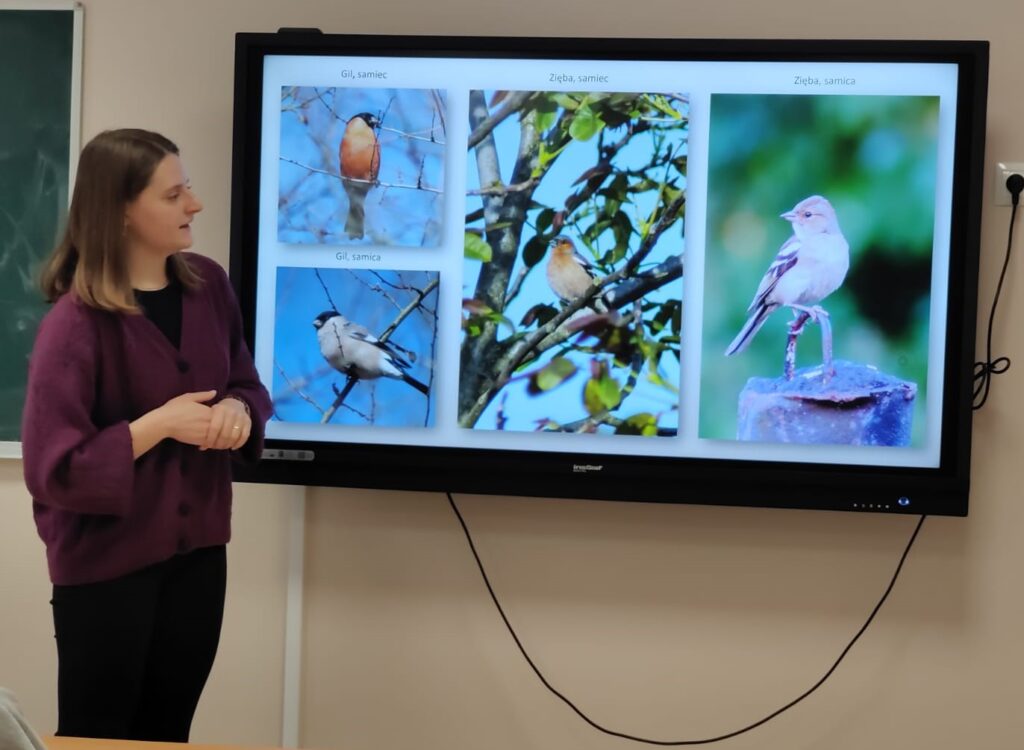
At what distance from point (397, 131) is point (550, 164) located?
0.36 metres

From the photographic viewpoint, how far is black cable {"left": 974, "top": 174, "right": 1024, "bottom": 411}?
7.45ft

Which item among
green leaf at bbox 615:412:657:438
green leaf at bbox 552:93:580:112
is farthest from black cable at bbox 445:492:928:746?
green leaf at bbox 552:93:580:112

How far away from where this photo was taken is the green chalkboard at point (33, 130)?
8.27ft

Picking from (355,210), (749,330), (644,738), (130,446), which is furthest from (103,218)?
(644,738)

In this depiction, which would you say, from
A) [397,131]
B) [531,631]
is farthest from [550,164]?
[531,631]

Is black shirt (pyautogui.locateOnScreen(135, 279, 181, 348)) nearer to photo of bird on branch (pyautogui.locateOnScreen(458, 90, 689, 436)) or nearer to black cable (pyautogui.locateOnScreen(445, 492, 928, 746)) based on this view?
photo of bird on branch (pyautogui.locateOnScreen(458, 90, 689, 436))

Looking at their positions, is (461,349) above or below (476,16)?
below

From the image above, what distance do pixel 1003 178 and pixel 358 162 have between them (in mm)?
1476

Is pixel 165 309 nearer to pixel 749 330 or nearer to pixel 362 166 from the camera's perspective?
pixel 362 166

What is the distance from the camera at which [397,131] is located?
7.59ft

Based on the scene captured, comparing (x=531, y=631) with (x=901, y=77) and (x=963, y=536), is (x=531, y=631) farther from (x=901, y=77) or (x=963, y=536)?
(x=901, y=77)

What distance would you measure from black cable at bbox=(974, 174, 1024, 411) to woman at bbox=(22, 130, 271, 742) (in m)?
1.62

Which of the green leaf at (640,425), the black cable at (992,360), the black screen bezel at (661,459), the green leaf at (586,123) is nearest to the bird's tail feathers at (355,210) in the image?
the black screen bezel at (661,459)

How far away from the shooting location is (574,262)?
7.50ft
